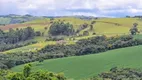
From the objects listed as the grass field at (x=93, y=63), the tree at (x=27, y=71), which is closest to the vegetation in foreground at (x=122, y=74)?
the grass field at (x=93, y=63)

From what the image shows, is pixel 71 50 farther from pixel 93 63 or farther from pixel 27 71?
pixel 27 71

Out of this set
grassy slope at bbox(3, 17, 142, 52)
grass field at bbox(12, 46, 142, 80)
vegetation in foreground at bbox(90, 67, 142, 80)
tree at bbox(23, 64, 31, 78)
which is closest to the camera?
tree at bbox(23, 64, 31, 78)

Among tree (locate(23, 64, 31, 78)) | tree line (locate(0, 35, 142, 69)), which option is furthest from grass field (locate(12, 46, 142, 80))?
tree (locate(23, 64, 31, 78))

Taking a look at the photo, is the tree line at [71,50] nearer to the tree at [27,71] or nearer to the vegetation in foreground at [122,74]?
the vegetation in foreground at [122,74]

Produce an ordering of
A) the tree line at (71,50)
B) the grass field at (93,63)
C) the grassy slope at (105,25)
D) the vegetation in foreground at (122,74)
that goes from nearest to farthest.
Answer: the vegetation in foreground at (122,74) → the grass field at (93,63) → the tree line at (71,50) → the grassy slope at (105,25)

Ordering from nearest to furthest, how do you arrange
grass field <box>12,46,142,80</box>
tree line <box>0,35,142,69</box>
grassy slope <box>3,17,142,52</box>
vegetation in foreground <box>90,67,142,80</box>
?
vegetation in foreground <box>90,67,142,80</box>, grass field <box>12,46,142,80</box>, tree line <box>0,35,142,69</box>, grassy slope <box>3,17,142,52</box>

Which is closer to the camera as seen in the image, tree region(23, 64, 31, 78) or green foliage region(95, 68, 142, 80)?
tree region(23, 64, 31, 78)

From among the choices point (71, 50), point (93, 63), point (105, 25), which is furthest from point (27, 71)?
point (105, 25)

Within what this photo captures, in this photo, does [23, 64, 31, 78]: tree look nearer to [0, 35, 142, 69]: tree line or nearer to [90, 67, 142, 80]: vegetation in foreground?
[90, 67, 142, 80]: vegetation in foreground

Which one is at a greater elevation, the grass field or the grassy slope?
the grassy slope
